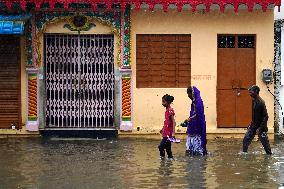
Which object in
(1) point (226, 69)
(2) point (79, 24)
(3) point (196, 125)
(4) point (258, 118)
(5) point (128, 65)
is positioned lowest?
(3) point (196, 125)

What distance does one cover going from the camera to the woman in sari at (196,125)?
42.3 feet

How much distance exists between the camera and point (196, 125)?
13039 millimetres

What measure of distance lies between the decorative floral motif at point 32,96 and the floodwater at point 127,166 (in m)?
→ 1.02

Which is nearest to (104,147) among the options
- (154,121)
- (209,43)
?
(154,121)

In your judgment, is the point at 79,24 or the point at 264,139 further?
the point at 79,24

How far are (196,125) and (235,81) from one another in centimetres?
456

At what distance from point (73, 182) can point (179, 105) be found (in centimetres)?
750

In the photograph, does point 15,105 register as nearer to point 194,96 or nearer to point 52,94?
point 52,94

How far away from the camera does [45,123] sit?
17.2 meters

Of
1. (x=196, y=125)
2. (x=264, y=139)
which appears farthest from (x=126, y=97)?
(x=264, y=139)

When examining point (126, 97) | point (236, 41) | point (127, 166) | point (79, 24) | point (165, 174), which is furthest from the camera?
point (236, 41)

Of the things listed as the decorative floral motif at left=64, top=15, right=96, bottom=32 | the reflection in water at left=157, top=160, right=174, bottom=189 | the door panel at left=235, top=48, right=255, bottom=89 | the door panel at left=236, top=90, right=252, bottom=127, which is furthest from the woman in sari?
the decorative floral motif at left=64, top=15, right=96, bottom=32

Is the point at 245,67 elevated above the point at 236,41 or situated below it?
below

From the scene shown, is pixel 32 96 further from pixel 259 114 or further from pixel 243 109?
pixel 259 114
